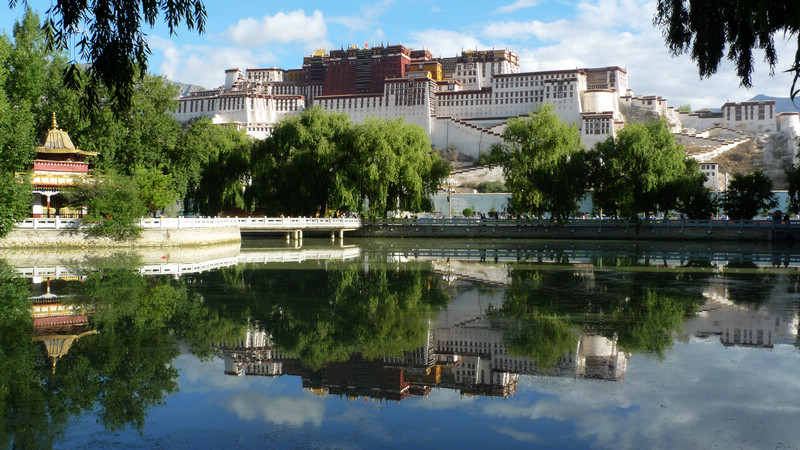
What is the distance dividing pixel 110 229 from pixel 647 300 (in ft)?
67.4

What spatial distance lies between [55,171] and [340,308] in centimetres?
2251

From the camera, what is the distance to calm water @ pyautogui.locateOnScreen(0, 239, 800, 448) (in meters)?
6.09

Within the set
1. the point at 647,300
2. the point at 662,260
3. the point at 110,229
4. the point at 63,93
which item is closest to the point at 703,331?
the point at 647,300

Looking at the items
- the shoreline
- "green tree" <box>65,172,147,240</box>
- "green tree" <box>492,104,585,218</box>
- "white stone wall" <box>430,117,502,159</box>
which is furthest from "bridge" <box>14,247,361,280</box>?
"white stone wall" <box>430,117,502,159</box>

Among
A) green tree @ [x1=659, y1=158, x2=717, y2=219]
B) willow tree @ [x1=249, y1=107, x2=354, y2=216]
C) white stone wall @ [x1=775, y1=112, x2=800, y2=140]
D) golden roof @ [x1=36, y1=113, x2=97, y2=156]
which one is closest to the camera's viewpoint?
golden roof @ [x1=36, y1=113, x2=97, y2=156]

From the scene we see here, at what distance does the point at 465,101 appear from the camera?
305ft

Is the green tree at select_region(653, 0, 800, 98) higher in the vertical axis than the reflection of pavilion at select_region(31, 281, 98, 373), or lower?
higher

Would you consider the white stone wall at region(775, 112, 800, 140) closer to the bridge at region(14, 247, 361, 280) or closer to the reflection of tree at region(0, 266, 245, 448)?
the bridge at region(14, 247, 361, 280)

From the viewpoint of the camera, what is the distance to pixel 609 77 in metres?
94.8

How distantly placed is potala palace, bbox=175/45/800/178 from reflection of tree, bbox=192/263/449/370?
65.2m

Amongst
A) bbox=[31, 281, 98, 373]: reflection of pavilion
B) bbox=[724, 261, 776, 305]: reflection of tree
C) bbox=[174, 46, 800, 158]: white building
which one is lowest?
bbox=[31, 281, 98, 373]: reflection of pavilion

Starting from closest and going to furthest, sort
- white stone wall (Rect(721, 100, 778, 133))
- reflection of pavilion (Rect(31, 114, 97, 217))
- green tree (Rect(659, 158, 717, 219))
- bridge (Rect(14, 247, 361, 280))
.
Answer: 1. bridge (Rect(14, 247, 361, 280))
2. reflection of pavilion (Rect(31, 114, 97, 217))
3. green tree (Rect(659, 158, 717, 219))
4. white stone wall (Rect(721, 100, 778, 133))

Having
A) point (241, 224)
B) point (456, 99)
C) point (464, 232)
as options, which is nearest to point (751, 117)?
point (456, 99)

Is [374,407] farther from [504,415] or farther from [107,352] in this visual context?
[107,352]
